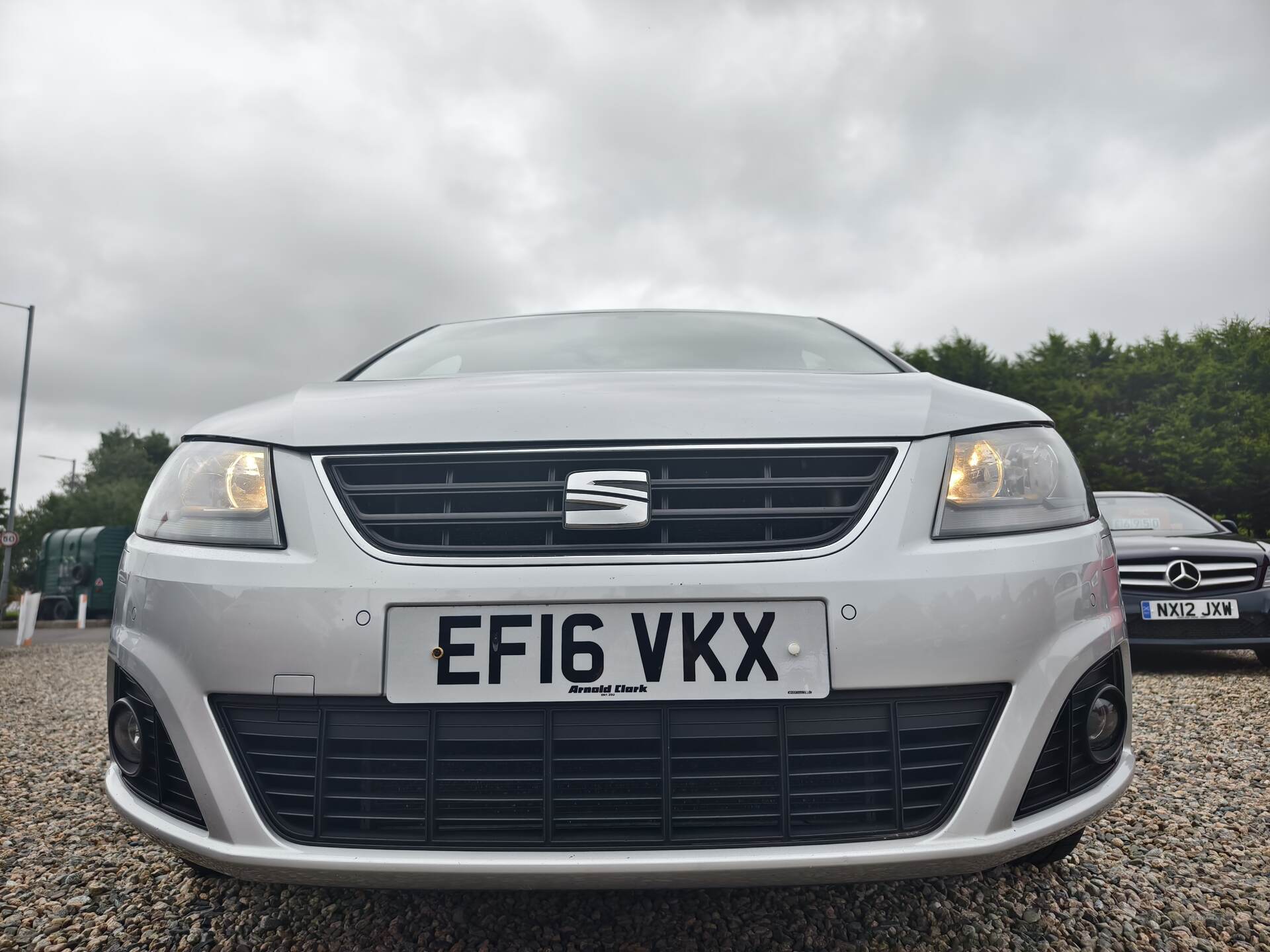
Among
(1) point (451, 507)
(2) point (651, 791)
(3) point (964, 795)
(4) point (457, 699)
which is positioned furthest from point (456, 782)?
(3) point (964, 795)

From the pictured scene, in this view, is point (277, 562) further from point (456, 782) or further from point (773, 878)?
point (773, 878)

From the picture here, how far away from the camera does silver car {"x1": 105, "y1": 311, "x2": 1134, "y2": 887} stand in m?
1.25

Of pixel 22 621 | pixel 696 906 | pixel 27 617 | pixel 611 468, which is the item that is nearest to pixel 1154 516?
pixel 696 906

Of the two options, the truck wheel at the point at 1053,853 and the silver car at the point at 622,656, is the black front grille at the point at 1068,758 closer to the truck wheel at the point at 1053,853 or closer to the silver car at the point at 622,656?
the silver car at the point at 622,656

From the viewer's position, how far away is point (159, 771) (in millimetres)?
1396

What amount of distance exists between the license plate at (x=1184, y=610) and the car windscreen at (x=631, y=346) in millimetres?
3679

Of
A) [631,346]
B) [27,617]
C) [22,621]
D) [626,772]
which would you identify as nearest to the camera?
[626,772]

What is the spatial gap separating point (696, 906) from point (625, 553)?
3.14 feet

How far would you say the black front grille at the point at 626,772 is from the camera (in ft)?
4.10

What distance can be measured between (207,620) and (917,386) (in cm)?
137

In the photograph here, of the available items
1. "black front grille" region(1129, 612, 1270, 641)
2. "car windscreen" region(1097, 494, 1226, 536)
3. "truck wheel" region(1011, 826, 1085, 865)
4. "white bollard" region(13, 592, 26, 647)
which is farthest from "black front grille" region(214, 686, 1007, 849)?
"white bollard" region(13, 592, 26, 647)

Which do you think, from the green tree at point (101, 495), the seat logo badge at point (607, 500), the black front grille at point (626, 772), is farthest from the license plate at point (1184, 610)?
the green tree at point (101, 495)

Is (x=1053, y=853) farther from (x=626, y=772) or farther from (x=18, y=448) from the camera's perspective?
(x=18, y=448)

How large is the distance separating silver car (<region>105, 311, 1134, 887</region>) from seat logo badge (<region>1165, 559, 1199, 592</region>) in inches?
174
